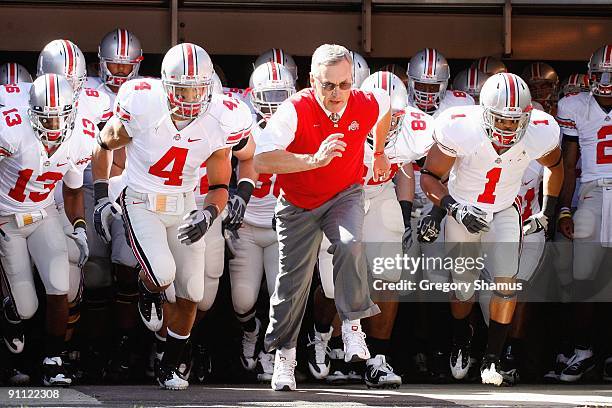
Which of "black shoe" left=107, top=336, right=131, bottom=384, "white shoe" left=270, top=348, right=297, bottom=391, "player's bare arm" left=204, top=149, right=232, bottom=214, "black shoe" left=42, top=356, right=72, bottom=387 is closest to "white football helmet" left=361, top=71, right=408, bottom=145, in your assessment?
"player's bare arm" left=204, top=149, right=232, bottom=214

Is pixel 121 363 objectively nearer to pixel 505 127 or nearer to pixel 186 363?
pixel 186 363

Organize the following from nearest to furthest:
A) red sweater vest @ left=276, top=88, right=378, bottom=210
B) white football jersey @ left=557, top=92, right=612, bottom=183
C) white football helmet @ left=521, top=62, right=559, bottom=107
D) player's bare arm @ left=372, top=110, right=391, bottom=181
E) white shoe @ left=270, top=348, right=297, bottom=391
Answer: red sweater vest @ left=276, top=88, right=378, bottom=210 → player's bare arm @ left=372, top=110, right=391, bottom=181 → white shoe @ left=270, top=348, right=297, bottom=391 → white football jersey @ left=557, top=92, right=612, bottom=183 → white football helmet @ left=521, top=62, right=559, bottom=107

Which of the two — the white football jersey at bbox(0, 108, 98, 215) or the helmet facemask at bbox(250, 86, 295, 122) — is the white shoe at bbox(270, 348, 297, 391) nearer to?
the white football jersey at bbox(0, 108, 98, 215)

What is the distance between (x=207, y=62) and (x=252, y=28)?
2.24m

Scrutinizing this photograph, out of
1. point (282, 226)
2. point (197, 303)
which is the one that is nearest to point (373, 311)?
point (282, 226)

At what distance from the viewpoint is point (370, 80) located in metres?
7.71

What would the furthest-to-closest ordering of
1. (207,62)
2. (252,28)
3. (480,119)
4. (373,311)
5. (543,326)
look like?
(252,28) < (543,326) < (480,119) < (207,62) < (373,311)

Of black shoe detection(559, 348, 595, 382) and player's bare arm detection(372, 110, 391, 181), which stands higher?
player's bare arm detection(372, 110, 391, 181)

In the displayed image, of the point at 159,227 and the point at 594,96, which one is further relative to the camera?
the point at 594,96

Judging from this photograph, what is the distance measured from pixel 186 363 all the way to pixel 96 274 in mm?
949

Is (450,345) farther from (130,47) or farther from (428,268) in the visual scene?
(130,47)

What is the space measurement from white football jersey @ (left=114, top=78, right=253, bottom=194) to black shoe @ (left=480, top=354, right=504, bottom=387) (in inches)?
65.1

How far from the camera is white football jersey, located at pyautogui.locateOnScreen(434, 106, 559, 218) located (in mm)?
7406

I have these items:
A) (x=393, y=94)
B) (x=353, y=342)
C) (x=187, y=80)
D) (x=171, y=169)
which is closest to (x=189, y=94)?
(x=187, y=80)
